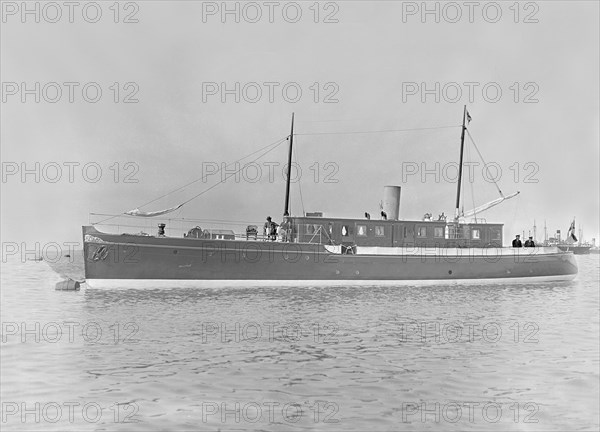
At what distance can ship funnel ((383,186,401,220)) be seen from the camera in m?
41.2

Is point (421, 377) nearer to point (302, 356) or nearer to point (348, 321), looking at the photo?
point (302, 356)

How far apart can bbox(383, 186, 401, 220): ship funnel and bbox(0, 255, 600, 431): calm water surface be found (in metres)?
14.0

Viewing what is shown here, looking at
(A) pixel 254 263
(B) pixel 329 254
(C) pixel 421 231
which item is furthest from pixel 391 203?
(A) pixel 254 263

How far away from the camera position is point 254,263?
35.7 metres

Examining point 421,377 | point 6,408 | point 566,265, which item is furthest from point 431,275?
point 6,408

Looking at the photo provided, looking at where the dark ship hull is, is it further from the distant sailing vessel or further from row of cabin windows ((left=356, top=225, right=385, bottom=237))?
row of cabin windows ((left=356, top=225, right=385, bottom=237))

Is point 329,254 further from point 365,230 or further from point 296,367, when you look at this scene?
point 296,367

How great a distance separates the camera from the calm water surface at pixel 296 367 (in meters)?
11.0

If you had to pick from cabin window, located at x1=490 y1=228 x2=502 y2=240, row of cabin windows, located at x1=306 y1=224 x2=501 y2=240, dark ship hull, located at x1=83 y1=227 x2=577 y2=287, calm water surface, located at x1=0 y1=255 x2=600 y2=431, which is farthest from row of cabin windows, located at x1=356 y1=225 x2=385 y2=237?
calm water surface, located at x1=0 y1=255 x2=600 y2=431

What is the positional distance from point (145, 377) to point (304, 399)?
385cm

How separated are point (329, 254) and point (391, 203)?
6.80 meters

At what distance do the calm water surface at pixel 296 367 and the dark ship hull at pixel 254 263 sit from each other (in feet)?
22.3

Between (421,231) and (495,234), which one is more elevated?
(421,231)

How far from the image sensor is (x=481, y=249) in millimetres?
41219
